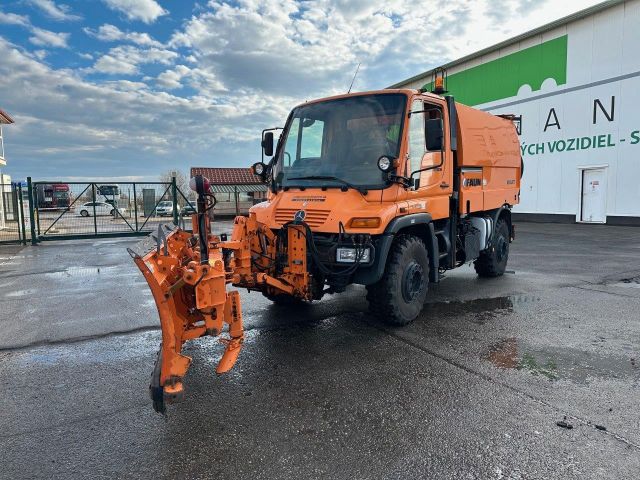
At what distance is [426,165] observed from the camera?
5.50 meters

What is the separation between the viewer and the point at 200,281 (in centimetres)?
328

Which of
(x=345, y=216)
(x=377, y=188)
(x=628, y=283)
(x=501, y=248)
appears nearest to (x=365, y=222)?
(x=345, y=216)

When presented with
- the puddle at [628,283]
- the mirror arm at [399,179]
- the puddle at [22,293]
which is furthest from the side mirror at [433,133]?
the puddle at [22,293]

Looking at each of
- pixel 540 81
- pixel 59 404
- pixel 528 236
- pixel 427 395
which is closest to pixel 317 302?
pixel 427 395

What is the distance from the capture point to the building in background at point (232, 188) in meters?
30.9

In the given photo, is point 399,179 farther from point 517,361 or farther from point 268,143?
point 517,361

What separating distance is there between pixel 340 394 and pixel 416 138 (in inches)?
122

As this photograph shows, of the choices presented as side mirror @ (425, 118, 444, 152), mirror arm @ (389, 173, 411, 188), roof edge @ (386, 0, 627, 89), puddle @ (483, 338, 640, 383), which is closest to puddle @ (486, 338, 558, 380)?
puddle @ (483, 338, 640, 383)

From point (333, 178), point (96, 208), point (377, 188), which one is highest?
point (333, 178)

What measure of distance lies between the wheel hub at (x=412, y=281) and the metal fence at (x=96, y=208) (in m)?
11.8

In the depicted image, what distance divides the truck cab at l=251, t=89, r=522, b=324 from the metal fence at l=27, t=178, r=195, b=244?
1101 centimetres

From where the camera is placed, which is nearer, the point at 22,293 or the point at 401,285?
the point at 401,285

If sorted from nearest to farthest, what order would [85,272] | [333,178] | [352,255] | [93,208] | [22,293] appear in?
1. [352,255]
2. [333,178]
3. [22,293]
4. [85,272]
5. [93,208]

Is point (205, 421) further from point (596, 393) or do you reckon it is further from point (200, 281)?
point (596, 393)
